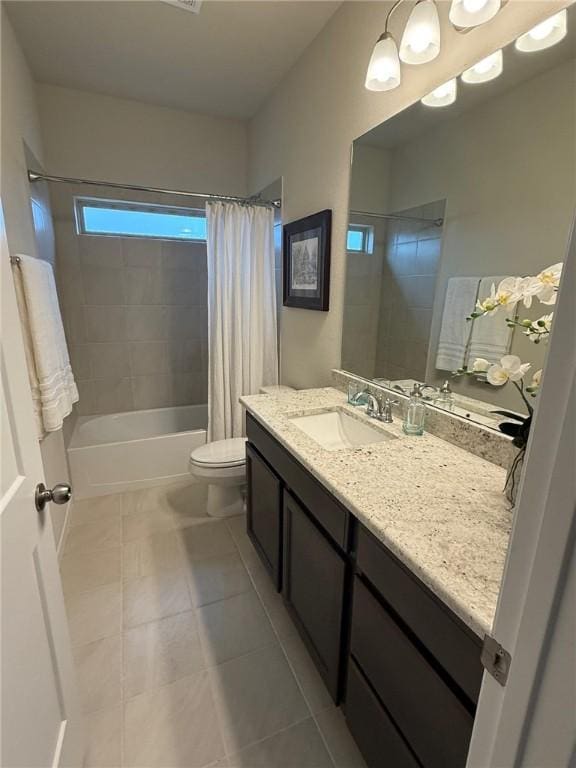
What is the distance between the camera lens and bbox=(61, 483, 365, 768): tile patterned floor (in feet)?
3.85

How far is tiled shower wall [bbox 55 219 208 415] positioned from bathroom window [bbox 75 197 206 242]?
7 cm

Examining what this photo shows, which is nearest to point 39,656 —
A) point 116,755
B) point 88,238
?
point 116,755

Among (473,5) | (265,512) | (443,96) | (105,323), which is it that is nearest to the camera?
(473,5)

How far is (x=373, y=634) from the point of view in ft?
3.02

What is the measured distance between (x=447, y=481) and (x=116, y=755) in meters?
1.36

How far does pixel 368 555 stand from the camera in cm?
92

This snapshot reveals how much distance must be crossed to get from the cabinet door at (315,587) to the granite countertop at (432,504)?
234 millimetres

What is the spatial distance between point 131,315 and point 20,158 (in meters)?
1.30

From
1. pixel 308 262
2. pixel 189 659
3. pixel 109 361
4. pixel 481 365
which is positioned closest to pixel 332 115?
pixel 308 262

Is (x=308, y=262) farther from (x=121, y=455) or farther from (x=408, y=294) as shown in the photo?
(x=121, y=455)

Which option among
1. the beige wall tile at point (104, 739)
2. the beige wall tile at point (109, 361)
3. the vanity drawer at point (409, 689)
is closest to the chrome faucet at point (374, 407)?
the vanity drawer at point (409, 689)

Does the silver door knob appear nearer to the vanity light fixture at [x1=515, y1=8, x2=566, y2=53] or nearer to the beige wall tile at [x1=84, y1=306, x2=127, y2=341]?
the vanity light fixture at [x1=515, y1=8, x2=566, y2=53]

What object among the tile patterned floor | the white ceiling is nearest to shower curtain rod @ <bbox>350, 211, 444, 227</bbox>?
the white ceiling

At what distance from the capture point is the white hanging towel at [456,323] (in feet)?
4.15
